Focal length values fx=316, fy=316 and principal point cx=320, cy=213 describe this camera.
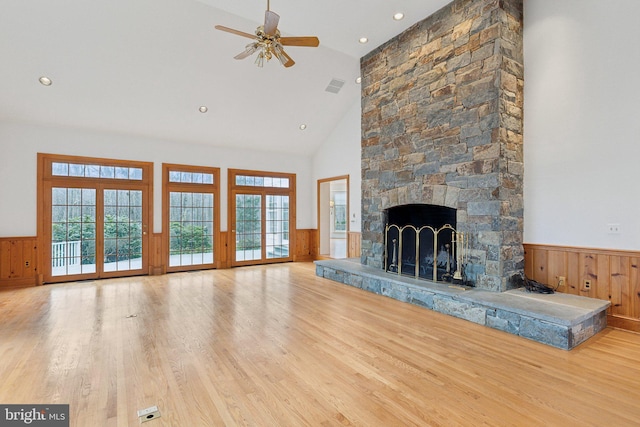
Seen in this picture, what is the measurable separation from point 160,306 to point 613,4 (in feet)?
22.0

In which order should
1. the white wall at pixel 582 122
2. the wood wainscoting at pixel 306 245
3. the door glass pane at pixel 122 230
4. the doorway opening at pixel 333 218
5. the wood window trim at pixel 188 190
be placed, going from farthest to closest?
the wood wainscoting at pixel 306 245 < the doorway opening at pixel 333 218 < the wood window trim at pixel 188 190 < the door glass pane at pixel 122 230 < the white wall at pixel 582 122

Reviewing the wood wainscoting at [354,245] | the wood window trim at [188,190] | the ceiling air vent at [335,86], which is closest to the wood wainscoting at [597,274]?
the wood wainscoting at [354,245]

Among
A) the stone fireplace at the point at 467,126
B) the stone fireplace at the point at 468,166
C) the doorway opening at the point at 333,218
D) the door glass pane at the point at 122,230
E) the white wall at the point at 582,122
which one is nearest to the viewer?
the white wall at the point at 582,122

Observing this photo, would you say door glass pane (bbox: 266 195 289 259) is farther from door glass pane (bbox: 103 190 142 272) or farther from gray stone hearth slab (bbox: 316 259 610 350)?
gray stone hearth slab (bbox: 316 259 610 350)

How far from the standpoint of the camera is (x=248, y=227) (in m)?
8.07

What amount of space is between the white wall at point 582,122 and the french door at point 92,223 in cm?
719

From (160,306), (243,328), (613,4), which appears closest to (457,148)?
(613,4)

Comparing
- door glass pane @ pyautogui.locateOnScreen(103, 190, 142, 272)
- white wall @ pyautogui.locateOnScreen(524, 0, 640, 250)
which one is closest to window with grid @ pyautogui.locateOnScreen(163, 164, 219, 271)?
door glass pane @ pyautogui.locateOnScreen(103, 190, 142, 272)

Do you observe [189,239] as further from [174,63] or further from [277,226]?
[174,63]

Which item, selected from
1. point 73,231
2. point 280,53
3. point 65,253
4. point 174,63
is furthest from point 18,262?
point 280,53

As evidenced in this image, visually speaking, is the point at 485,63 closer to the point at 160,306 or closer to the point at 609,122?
the point at 609,122

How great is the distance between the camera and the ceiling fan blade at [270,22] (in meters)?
3.08

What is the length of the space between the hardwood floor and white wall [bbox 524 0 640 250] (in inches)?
52.2

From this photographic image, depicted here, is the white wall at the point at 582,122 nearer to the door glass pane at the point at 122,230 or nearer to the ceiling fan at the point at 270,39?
the ceiling fan at the point at 270,39
